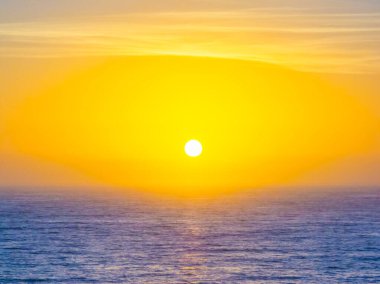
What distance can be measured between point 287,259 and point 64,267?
2855cm

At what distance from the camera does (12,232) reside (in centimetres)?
17562

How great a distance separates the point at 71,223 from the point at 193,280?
75531 millimetres

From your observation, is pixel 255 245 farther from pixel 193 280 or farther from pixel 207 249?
pixel 193 280

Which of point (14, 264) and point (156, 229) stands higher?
point (156, 229)

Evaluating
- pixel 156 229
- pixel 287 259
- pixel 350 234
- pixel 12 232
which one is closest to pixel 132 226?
pixel 156 229

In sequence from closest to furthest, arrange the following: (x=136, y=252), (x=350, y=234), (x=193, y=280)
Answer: (x=193, y=280) < (x=136, y=252) < (x=350, y=234)

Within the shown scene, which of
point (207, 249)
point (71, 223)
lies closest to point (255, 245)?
point (207, 249)

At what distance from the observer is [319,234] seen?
569 feet

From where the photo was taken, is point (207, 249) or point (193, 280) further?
point (207, 249)

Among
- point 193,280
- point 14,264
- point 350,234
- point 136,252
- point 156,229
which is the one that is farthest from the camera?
point 156,229

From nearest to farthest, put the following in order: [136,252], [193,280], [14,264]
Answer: [193,280] < [14,264] < [136,252]

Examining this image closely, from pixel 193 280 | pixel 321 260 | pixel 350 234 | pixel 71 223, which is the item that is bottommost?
pixel 193 280

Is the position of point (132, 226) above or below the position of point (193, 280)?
above

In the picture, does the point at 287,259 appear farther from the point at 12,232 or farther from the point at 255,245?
the point at 12,232
